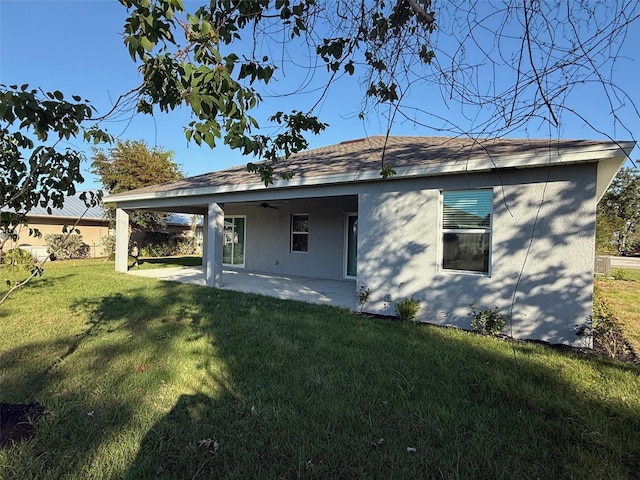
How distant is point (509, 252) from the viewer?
6.06m

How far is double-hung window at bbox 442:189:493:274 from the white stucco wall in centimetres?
13

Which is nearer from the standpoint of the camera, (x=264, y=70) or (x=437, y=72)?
(x=264, y=70)

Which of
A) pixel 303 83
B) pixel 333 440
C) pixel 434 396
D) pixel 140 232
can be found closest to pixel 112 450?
pixel 333 440

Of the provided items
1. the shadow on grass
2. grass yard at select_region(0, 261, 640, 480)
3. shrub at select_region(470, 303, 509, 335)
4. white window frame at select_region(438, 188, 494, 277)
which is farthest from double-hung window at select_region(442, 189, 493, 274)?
the shadow on grass

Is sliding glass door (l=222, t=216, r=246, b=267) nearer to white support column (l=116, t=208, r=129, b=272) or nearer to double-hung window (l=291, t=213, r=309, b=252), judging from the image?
double-hung window (l=291, t=213, r=309, b=252)

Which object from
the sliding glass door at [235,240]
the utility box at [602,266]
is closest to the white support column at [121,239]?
the sliding glass door at [235,240]

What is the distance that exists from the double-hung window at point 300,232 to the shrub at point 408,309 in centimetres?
682

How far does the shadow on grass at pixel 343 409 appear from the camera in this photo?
2588mm

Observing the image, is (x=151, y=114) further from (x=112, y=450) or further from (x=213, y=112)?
(x=112, y=450)

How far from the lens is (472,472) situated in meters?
2.51

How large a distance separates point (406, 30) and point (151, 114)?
8.09 feet

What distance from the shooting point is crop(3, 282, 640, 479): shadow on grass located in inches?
102

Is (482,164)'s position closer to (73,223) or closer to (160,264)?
(160,264)

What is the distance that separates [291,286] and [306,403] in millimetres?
7505
